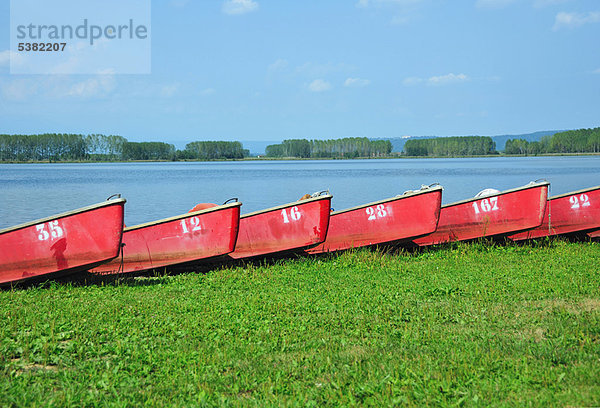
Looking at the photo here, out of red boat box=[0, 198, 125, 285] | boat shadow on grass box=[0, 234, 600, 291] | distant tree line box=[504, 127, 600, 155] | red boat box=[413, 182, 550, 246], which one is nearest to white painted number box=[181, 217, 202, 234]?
boat shadow on grass box=[0, 234, 600, 291]

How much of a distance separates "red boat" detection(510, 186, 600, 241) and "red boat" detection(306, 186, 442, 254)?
2.68m

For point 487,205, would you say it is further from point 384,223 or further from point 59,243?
point 59,243

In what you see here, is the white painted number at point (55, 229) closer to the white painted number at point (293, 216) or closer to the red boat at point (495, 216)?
the white painted number at point (293, 216)

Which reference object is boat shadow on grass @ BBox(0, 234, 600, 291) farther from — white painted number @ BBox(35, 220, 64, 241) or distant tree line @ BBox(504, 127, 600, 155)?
distant tree line @ BBox(504, 127, 600, 155)

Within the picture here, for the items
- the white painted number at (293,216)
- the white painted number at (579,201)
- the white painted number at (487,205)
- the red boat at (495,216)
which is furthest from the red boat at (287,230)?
the white painted number at (579,201)

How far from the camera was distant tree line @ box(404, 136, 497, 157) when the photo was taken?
194375 mm

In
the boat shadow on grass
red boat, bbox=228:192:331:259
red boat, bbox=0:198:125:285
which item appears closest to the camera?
red boat, bbox=0:198:125:285

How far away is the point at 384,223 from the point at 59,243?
21.7 feet

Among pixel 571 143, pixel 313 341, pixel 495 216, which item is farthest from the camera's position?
pixel 571 143

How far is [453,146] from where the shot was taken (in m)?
194

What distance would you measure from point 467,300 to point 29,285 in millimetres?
7001

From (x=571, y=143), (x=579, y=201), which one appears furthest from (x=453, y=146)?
(x=579, y=201)

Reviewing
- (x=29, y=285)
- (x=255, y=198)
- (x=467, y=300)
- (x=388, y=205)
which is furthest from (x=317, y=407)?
(x=255, y=198)

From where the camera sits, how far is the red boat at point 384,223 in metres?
13.0
